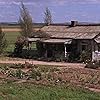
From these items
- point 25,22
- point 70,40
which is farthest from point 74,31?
point 25,22

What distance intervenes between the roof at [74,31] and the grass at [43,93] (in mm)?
19178

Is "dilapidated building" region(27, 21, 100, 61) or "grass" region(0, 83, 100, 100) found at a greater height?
"dilapidated building" region(27, 21, 100, 61)

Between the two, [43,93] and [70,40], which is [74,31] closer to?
[70,40]

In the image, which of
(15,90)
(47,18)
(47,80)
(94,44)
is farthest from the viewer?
(47,18)

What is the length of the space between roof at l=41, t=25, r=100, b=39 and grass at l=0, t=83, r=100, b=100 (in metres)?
19.2

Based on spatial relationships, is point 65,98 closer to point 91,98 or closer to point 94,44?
point 91,98

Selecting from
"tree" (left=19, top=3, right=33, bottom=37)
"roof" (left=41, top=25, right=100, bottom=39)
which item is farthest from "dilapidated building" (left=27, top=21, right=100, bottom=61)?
"tree" (left=19, top=3, right=33, bottom=37)

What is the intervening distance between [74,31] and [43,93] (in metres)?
24.8

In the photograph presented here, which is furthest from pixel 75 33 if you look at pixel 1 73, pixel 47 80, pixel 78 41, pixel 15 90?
pixel 15 90

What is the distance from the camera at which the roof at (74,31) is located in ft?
139

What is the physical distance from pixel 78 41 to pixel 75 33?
247cm

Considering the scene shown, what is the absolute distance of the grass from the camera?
65.8ft

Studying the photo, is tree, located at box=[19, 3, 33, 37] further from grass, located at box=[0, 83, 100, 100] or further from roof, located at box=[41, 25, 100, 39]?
grass, located at box=[0, 83, 100, 100]

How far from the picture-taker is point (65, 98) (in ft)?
65.8
